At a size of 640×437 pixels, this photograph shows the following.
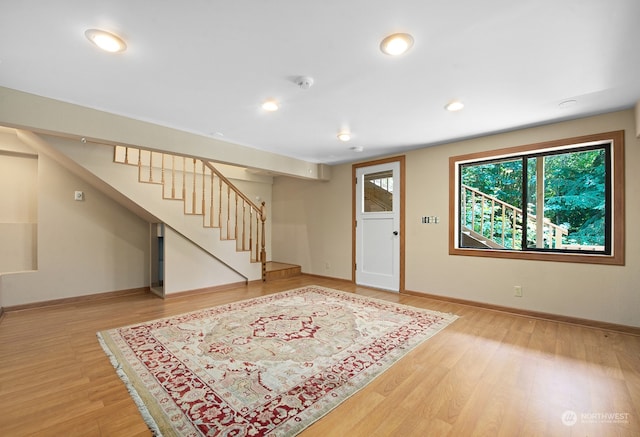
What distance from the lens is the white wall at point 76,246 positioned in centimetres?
379

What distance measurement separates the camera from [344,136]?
151 inches

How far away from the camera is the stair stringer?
345cm

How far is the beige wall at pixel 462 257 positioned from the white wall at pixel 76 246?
3182mm

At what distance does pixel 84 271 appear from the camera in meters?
4.14

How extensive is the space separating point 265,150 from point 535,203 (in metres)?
3.93

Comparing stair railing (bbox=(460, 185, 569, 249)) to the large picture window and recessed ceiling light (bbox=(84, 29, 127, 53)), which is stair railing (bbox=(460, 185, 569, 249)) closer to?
the large picture window

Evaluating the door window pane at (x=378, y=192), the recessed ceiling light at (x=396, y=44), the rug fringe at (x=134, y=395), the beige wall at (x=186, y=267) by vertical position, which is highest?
the recessed ceiling light at (x=396, y=44)

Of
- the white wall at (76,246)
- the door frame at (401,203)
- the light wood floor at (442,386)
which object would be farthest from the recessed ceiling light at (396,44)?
the white wall at (76,246)

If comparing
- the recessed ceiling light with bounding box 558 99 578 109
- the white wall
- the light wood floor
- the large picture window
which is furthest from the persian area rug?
the recessed ceiling light with bounding box 558 99 578 109

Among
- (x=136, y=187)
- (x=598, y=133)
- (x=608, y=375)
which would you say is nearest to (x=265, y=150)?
(x=136, y=187)

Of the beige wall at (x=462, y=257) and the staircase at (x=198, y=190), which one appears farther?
the staircase at (x=198, y=190)

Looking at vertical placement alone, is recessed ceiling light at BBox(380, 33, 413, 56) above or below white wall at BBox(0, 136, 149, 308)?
above

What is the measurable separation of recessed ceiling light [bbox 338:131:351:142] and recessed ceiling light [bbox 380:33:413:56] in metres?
1.79

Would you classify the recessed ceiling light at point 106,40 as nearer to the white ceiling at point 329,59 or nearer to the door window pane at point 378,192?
the white ceiling at point 329,59
